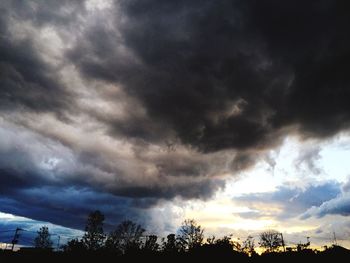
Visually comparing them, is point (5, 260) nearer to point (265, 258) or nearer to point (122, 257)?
point (122, 257)

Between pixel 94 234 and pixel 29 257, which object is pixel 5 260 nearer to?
pixel 29 257

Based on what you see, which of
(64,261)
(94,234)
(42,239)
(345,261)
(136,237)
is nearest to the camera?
(345,261)

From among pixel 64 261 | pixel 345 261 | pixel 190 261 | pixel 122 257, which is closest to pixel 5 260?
pixel 64 261

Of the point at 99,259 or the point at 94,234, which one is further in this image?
the point at 94,234

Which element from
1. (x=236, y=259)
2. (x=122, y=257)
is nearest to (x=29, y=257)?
(x=122, y=257)

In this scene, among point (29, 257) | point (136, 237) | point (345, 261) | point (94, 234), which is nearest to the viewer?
point (345, 261)

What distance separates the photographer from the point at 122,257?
5634cm

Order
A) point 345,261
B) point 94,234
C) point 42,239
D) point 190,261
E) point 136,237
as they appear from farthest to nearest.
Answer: point 42,239 → point 136,237 → point 94,234 → point 345,261 → point 190,261

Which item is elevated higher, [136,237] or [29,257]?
[136,237]

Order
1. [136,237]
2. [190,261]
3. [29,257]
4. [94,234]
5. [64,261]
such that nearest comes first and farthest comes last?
[190,261]
[64,261]
[29,257]
[94,234]
[136,237]

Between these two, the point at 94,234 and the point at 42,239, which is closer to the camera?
the point at 94,234

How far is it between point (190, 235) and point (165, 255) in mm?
34553

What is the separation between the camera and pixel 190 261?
52656 mm

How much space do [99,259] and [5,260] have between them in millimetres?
26837
